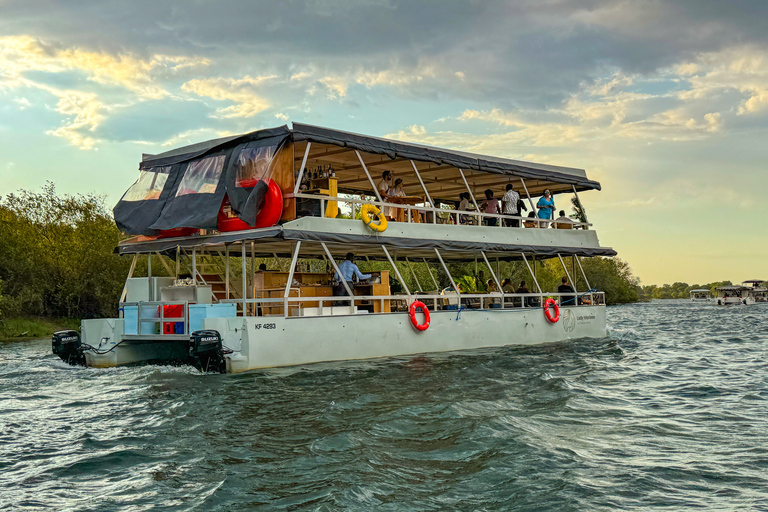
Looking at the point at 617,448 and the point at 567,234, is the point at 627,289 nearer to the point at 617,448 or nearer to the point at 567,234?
the point at 567,234

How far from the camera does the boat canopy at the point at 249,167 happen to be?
49.0 feet

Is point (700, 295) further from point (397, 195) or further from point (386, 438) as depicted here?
point (386, 438)

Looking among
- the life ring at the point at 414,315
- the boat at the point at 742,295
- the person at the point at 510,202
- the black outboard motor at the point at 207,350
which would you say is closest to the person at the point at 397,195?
the life ring at the point at 414,315

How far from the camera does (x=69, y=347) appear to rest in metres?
15.5

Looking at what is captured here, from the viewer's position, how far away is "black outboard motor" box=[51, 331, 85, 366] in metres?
15.5

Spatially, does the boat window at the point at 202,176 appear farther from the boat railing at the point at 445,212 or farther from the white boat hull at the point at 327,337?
the white boat hull at the point at 327,337

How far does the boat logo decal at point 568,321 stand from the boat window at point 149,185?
12508 mm

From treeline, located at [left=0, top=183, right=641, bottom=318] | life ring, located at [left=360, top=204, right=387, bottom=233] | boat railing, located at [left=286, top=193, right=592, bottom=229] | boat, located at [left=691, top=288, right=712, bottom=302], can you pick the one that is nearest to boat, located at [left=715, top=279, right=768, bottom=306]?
boat, located at [left=691, top=288, right=712, bottom=302]

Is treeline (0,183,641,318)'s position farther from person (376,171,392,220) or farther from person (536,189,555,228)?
person (376,171,392,220)

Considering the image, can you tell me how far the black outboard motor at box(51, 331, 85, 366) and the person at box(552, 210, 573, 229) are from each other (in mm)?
14361

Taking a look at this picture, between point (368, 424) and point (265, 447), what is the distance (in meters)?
1.72

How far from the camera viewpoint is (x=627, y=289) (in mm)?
94750

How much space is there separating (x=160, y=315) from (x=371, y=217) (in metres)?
5.28

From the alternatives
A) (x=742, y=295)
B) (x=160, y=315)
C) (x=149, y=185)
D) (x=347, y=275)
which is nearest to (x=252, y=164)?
(x=347, y=275)
